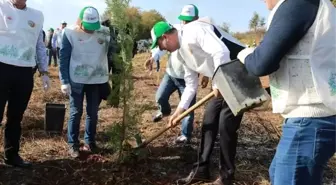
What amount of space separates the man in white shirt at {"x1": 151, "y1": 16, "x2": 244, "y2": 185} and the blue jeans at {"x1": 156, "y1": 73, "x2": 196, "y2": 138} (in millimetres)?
1288

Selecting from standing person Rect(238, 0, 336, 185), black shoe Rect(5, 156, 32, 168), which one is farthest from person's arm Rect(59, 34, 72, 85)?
standing person Rect(238, 0, 336, 185)

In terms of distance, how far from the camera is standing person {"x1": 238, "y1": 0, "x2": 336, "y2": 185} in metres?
2.19

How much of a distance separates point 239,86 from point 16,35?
92.8 inches

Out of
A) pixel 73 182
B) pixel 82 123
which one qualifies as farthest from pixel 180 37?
pixel 82 123

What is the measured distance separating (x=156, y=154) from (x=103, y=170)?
81 cm

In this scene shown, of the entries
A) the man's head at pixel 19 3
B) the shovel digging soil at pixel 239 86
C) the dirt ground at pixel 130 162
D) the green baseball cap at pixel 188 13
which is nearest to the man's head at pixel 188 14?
the green baseball cap at pixel 188 13

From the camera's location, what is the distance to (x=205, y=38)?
4.01 meters

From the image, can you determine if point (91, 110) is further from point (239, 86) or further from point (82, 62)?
point (239, 86)

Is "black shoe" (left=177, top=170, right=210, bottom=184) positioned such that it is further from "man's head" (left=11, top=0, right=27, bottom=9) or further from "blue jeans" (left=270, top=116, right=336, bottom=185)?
"man's head" (left=11, top=0, right=27, bottom=9)

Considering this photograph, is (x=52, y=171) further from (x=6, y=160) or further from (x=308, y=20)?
(x=308, y=20)

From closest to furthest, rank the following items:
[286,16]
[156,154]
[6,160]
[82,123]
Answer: [286,16] < [6,160] < [156,154] < [82,123]

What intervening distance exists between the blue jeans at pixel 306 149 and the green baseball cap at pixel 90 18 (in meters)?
2.87

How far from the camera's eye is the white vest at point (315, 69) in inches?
87.4

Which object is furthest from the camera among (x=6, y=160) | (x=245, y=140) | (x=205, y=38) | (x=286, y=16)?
(x=245, y=140)
